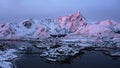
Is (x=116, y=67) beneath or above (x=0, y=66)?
beneath

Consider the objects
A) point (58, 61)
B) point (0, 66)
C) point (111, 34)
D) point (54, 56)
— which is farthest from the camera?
point (111, 34)

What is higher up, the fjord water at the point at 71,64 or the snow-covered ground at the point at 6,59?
the snow-covered ground at the point at 6,59

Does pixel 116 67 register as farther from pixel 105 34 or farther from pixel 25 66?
pixel 105 34

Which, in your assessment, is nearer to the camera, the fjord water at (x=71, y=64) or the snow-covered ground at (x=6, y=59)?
the snow-covered ground at (x=6, y=59)

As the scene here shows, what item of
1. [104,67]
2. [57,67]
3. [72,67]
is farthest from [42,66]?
[104,67]

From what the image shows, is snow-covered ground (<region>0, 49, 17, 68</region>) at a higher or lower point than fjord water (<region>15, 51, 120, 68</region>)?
higher

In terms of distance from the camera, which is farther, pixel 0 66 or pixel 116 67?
pixel 116 67

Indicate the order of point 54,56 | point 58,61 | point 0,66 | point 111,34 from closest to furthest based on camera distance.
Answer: point 0,66 → point 58,61 → point 54,56 → point 111,34

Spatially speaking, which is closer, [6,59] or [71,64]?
[6,59]

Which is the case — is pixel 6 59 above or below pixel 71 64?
above

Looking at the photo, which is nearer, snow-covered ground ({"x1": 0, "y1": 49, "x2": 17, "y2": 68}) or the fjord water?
snow-covered ground ({"x1": 0, "y1": 49, "x2": 17, "y2": 68})
